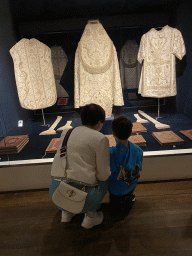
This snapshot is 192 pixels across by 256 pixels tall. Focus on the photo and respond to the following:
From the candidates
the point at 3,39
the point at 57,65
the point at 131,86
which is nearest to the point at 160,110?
the point at 131,86

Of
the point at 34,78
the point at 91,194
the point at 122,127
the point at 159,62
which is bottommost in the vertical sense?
the point at 91,194

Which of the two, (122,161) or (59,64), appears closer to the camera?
(122,161)

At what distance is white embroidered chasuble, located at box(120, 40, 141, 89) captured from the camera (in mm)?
2645

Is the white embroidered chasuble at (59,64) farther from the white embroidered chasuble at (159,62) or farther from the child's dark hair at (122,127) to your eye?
the child's dark hair at (122,127)

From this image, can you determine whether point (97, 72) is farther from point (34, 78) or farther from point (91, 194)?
point (91, 194)

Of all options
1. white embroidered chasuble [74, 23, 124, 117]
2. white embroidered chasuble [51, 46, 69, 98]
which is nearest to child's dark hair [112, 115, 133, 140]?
white embroidered chasuble [74, 23, 124, 117]

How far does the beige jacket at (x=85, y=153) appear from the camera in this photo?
Answer: 61.8 inches

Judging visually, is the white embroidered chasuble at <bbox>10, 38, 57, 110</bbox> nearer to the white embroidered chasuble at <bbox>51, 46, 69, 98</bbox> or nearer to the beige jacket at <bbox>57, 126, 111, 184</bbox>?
the white embroidered chasuble at <bbox>51, 46, 69, 98</bbox>

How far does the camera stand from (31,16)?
A: 7.58ft

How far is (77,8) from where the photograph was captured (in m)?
2.28

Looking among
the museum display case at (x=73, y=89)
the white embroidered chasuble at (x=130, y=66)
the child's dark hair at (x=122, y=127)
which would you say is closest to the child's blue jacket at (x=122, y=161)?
the child's dark hair at (x=122, y=127)

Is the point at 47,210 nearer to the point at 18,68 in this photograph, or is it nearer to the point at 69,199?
the point at 69,199

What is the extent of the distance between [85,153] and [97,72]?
1.87m

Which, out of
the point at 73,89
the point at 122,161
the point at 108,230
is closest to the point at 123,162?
the point at 122,161
